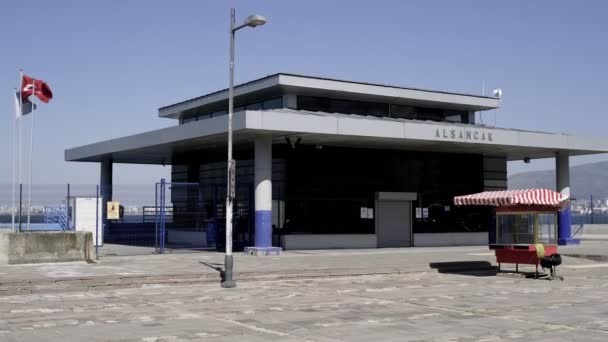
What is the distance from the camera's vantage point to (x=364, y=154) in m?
33.7

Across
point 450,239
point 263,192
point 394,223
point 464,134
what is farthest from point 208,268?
point 450,239

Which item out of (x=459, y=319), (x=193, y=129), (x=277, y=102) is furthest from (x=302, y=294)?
(x=277, y=102)

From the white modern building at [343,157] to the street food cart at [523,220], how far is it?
6.88 metres

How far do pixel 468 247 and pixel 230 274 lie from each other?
62.9 ft

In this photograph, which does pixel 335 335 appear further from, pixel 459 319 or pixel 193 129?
pixel 193 129

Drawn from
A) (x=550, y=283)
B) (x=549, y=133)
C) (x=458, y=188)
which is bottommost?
(x=550, y=283)

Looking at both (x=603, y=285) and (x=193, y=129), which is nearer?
(x=603, y=285)

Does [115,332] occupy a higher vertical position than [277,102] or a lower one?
lower

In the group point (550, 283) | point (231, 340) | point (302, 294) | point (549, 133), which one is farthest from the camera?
point (549, 133)

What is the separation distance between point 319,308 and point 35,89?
49.8ft

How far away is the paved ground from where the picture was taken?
11.7 metres

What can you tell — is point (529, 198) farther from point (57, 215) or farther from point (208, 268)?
point (57, 215)

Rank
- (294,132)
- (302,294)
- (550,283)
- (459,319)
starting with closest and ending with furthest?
(459,319) → (302,294) → (550,283) → (294,132)

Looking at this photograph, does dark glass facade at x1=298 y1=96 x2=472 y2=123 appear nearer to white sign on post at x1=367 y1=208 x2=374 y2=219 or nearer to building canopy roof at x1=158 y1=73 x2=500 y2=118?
building canopy roof at x1=158 y1=73 x2=500 y2=118
